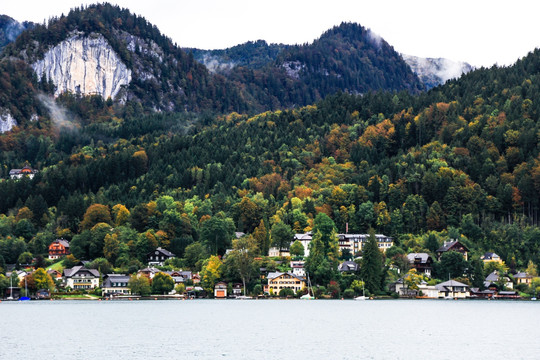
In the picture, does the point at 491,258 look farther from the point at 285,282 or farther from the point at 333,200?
the point at 333,200

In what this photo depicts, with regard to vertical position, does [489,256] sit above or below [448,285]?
above

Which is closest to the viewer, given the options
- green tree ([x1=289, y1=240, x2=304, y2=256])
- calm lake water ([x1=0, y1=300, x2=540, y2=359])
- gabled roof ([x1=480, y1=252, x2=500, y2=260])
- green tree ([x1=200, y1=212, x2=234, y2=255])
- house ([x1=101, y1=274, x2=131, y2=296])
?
calm lake water ([x1=0, y1=300, x2=540, y2=359])

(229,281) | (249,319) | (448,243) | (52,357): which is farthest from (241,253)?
(52,357)

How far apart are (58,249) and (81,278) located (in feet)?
61.5

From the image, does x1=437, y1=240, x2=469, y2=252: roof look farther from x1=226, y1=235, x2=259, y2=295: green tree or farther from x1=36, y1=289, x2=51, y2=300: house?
x1=36, y1=289, x2=51, y2=300: house

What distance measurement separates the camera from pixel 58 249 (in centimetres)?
15625

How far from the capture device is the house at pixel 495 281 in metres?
134

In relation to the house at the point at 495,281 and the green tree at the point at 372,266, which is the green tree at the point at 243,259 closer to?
the green tree at the point at 372,266

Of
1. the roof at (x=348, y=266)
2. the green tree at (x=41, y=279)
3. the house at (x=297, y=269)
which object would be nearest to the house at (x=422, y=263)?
the roof at (x=348, y=266)

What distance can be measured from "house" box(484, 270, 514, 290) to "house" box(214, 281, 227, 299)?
42.0m

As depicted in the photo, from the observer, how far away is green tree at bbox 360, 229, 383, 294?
5027 inches

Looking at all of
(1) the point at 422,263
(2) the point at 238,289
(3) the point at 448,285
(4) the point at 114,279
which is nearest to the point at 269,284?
(2) the point at 238,289

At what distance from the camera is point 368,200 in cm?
16400

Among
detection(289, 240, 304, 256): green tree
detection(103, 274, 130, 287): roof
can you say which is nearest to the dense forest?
detection(289, 240, 304, 256): green tree
